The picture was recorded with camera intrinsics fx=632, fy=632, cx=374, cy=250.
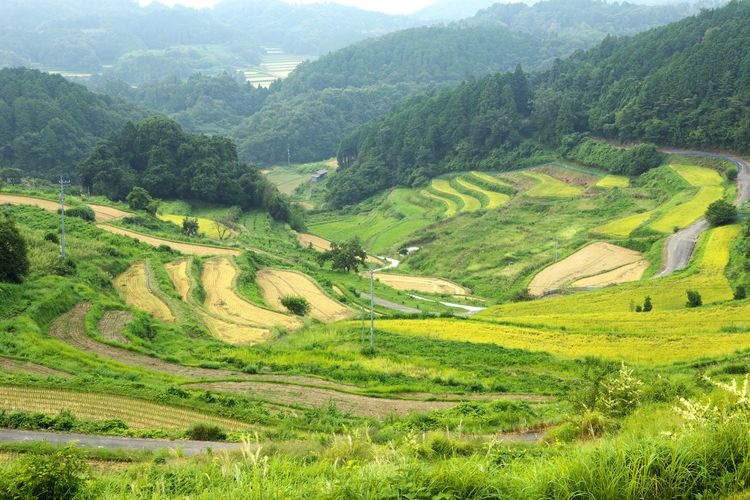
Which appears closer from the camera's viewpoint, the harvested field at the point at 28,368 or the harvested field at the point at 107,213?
the harvested field at the point at 28,368

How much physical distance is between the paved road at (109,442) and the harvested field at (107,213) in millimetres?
40577

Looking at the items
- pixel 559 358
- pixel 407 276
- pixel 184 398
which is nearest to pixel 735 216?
pixel 407 276

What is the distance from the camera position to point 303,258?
5675cm

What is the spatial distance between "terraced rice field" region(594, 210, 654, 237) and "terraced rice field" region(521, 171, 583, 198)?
46.4 ft

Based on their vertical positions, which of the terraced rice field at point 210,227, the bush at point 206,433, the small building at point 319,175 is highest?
the bush at point 206,433

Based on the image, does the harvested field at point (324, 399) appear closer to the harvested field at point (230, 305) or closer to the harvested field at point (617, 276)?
the harvested field at point (230, 305)

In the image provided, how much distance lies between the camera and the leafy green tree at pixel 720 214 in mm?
47938

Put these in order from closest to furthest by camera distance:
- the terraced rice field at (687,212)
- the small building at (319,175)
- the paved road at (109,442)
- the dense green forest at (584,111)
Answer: the paved road at (109,442) → the terraced rice field at (687,212) → the dense green forest at (584,111) → the small building at (319,175)

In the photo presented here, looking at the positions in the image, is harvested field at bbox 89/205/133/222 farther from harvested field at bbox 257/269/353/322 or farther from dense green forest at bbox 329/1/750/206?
dense green forest at bbox 329/1/750/206

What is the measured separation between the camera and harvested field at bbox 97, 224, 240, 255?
151 feet

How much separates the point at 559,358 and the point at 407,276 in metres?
32.4

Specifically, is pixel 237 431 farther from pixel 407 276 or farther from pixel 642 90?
pixel 642 90

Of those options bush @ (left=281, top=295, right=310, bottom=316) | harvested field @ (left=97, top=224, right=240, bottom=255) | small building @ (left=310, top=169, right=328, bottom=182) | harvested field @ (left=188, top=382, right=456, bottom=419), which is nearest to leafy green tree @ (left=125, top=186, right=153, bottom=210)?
harvested field @ (left=97, top=224, right=240, bottom=255)

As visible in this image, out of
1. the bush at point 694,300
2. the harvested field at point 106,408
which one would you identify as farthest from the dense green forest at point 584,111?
the harvested field at point 106,408
